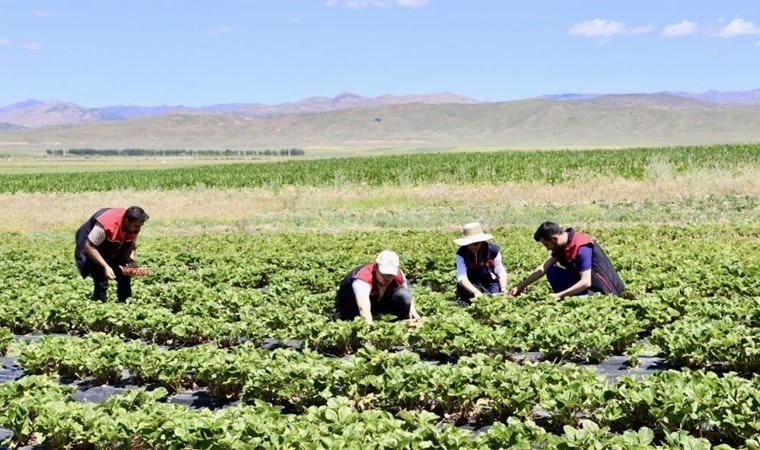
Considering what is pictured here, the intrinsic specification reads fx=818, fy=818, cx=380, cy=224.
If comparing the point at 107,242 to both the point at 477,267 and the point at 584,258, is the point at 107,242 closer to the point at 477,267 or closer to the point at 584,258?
the point at 477,267

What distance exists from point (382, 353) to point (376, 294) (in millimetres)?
2187

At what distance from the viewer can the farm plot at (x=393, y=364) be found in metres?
5.45

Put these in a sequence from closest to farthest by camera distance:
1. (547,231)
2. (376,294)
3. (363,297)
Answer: (363,297) → (376,294) → (547,231)

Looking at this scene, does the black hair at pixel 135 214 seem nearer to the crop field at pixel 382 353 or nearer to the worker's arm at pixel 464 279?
the crop field at pixel 382 353

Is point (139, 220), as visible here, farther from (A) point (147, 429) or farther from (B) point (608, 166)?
(B) point (608, 166)

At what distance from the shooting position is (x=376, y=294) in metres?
9.34

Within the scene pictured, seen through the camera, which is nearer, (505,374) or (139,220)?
(505,374)

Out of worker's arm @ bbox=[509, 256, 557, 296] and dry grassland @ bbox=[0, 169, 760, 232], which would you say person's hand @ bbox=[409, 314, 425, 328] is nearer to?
worker's arm @ bbox=[509, 256, 557, 296]

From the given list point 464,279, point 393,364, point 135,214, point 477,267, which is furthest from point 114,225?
point 393,364

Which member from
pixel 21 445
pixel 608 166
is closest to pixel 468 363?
pixel 21 445

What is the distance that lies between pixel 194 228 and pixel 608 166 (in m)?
20.3

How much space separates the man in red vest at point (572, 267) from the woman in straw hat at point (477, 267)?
0.59 m

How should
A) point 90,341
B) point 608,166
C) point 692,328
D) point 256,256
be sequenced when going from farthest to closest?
point 608,166, point 256,256, point 90,341, point 692,328

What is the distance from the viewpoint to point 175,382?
7.54 metres
